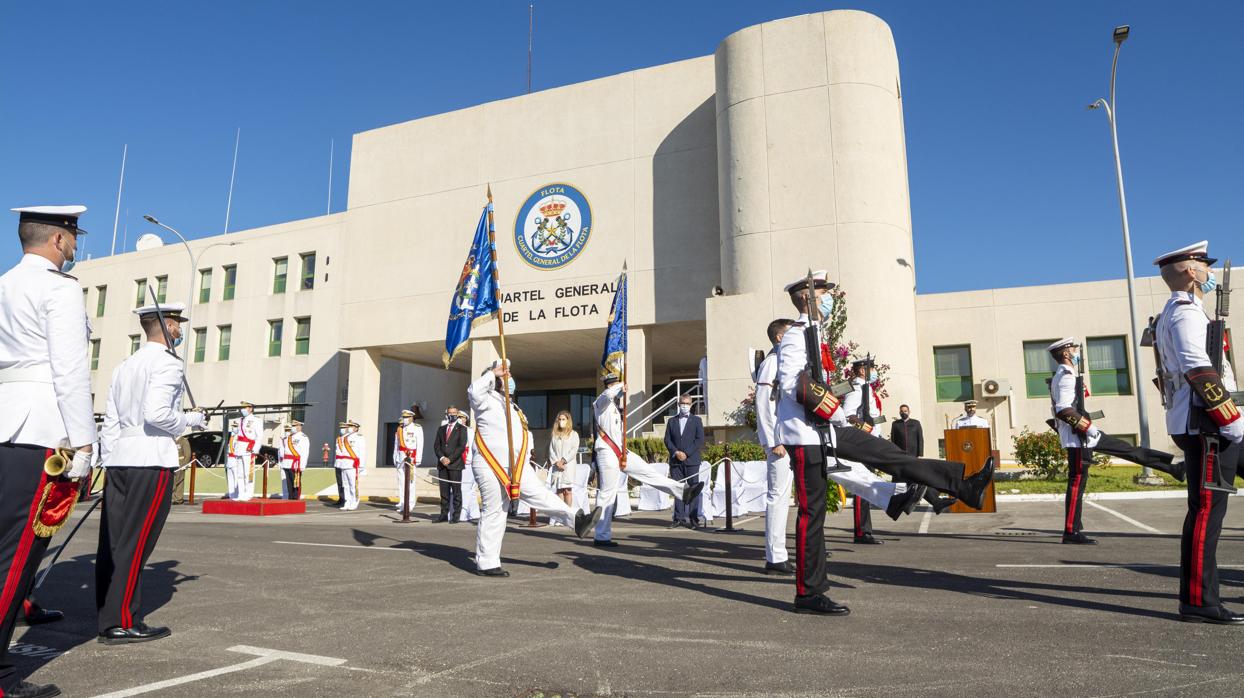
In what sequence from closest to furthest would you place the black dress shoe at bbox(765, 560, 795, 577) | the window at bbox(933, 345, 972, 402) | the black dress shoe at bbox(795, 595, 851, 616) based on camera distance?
the black dress shoe at bbox(795, 595, 851, 616) → the black dress shoe at bbox(765, 560, 795, 577) → the window at bbox(933, 345, 972, 402)

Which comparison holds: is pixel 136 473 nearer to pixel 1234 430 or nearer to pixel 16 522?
pixel 16 522

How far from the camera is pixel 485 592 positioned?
621 cm

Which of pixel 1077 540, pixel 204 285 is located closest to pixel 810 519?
pixel 1077 540

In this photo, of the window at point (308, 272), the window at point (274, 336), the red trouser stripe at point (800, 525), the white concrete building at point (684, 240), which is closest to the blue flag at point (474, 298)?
the red trouser stripe at point (800, 525)

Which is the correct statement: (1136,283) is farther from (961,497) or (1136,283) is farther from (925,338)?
(961,497)

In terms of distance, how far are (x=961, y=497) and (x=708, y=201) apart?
19.5 metres

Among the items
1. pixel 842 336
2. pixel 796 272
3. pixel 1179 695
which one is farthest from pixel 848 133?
pixel 1179 695

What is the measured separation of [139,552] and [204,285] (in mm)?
40018

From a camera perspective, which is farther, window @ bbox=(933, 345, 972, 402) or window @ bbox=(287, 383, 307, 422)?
window @ bbox=(287, 383, 307, 422)

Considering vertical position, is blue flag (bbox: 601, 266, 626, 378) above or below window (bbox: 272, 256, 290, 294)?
below

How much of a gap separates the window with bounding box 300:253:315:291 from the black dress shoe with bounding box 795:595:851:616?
3520 cm

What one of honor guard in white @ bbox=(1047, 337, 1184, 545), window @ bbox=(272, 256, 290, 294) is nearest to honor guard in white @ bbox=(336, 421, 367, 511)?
honor guard in white @ bbox=(1047, 337, 1184, 545)

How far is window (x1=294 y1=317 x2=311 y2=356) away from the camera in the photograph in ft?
120

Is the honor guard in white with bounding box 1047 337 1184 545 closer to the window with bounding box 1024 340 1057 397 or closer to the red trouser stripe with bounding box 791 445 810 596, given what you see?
the red trouser stripe with bounding box 791 445 810 596
